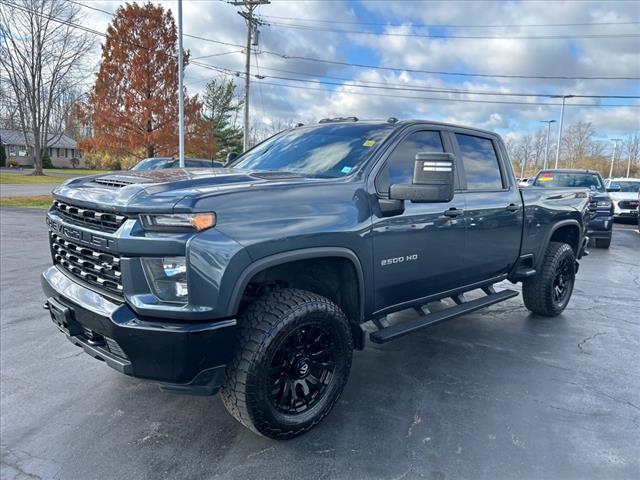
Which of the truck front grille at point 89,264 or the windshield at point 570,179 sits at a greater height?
the windshield at point 570,179

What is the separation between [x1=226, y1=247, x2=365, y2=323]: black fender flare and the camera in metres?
2.44

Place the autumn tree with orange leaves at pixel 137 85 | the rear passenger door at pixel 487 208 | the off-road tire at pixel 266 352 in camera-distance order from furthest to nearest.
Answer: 1. the autumn tree with orange leaves at pixel 137 85
2. the rear passenger door at pixel 487 208
3. the off-road tire at pixel 266 352

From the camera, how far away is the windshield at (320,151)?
3.43m

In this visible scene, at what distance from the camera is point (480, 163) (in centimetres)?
451

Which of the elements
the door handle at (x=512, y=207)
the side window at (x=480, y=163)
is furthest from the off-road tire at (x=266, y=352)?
the door handle at (x=512, y=207)

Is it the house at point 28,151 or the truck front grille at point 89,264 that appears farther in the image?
the house at point 28,151

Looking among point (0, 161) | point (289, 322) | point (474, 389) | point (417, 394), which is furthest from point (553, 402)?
point (0, 161)

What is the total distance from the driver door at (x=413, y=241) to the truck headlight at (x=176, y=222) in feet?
4.12

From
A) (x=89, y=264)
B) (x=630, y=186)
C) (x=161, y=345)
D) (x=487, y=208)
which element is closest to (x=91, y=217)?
(x=89, y=264)

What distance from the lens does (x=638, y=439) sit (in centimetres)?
295

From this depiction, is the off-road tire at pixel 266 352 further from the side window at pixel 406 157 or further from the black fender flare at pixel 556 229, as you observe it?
the black fender flare at pixel 556 229

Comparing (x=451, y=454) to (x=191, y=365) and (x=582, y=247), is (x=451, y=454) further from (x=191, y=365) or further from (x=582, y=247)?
(x=582, y=247)

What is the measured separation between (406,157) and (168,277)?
2.09 meters

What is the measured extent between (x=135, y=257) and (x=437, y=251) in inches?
91.3
